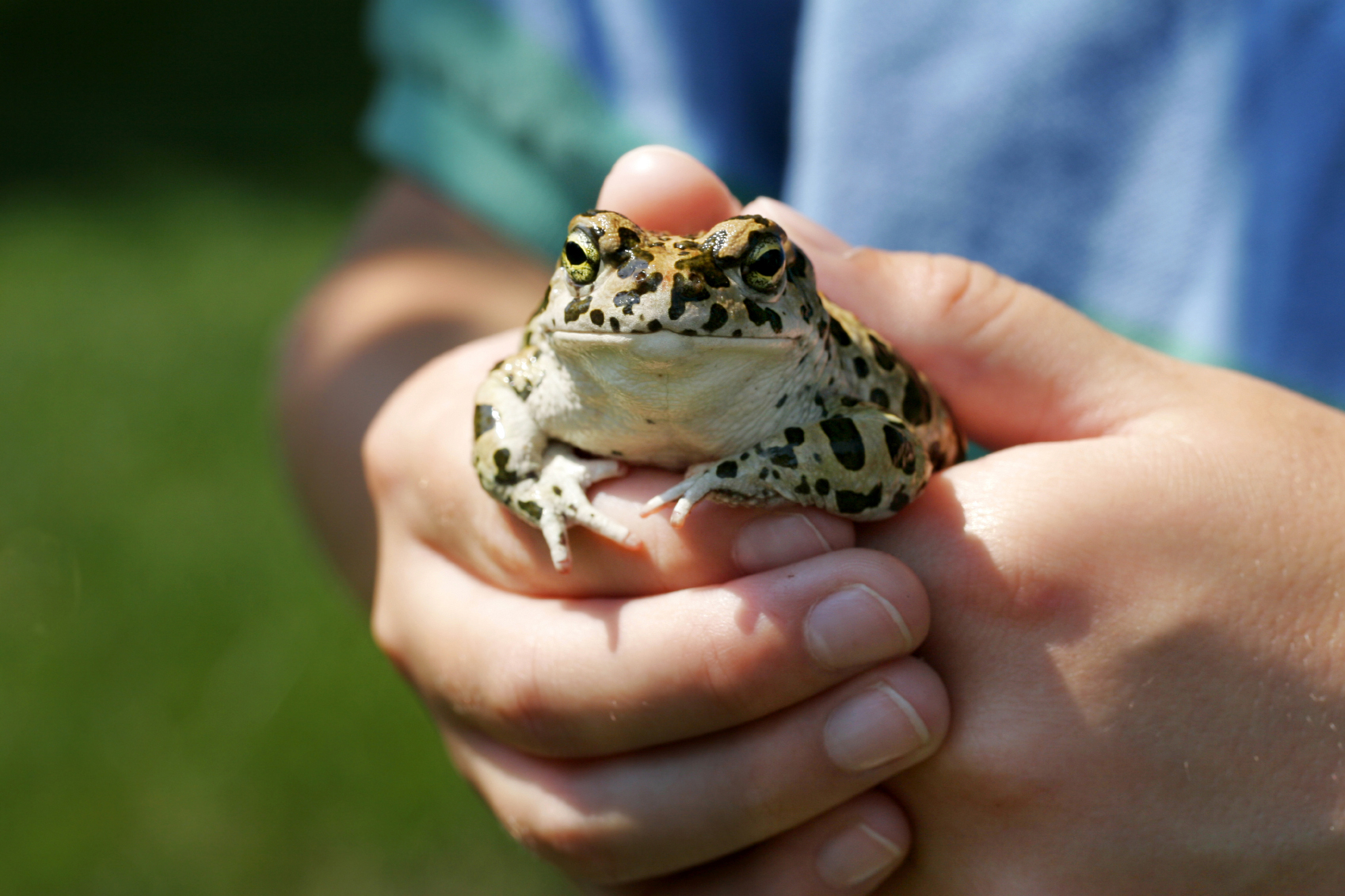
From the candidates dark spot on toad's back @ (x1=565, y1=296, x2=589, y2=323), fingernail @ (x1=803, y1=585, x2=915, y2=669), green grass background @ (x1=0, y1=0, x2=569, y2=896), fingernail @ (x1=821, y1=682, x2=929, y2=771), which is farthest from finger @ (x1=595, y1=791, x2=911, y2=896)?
green grass background @ (x1=0, y1=0, x2=569, y2=896)

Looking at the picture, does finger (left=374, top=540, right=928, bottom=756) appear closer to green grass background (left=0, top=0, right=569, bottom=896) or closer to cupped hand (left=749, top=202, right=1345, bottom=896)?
cupped hand (left=749, top=202, right=1345, bottom=896)

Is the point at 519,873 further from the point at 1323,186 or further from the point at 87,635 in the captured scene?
the point at 1323,186

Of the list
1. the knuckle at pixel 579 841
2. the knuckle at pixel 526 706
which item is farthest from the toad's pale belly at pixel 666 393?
the knuckle at pixel 579 841

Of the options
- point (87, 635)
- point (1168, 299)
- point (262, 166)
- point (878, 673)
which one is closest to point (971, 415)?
point (878, 673)

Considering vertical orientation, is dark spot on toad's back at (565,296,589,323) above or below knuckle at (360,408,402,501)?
above

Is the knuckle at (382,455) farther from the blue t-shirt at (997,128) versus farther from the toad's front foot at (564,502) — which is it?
the blue t-shirt at (997,128)

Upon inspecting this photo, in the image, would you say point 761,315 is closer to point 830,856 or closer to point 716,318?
point 716,318

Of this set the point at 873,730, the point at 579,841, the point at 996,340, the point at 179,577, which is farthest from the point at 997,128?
the point at 179,577
